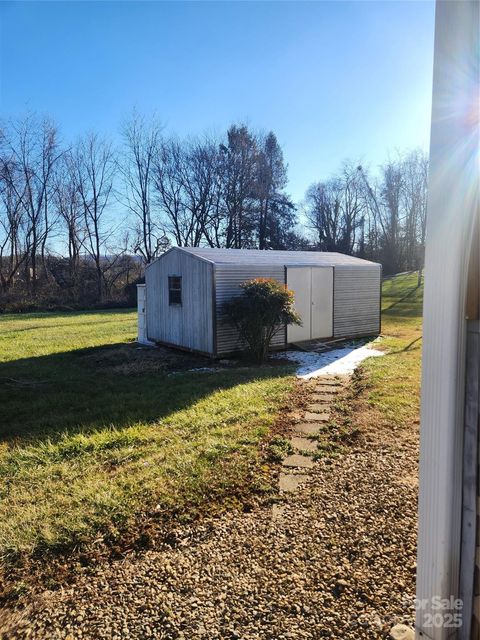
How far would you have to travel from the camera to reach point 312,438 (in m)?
4.12

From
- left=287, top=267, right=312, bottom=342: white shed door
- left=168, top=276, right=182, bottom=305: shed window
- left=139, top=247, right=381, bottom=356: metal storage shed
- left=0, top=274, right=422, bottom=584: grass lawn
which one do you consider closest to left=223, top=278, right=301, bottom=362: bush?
left=139, top=247, right=381, bottom=356: metal storage shed

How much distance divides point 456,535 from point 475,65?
59.1 inches

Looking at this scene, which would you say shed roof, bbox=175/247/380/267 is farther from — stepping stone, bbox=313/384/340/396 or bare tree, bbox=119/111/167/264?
bare tree, bbox=119/111/167/264

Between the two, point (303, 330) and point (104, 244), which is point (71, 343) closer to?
point (303, 330)

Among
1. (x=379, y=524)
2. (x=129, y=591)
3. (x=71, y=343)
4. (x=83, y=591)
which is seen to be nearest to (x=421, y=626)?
(x=379, y=524)

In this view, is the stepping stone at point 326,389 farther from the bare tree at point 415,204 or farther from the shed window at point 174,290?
the bare tree at point 415,204

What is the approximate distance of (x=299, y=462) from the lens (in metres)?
3.53

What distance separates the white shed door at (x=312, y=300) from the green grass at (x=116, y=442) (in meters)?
2.64

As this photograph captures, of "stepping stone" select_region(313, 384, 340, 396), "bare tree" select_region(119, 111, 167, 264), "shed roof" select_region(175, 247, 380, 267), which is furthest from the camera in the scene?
"bare tree" select_region(119, 111, 167, 264)

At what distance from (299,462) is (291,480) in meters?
0.35

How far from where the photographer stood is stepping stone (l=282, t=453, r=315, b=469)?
347 cm

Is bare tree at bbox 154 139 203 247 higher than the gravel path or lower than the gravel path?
higher

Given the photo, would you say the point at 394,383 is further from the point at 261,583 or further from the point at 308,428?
the point at 261,583
